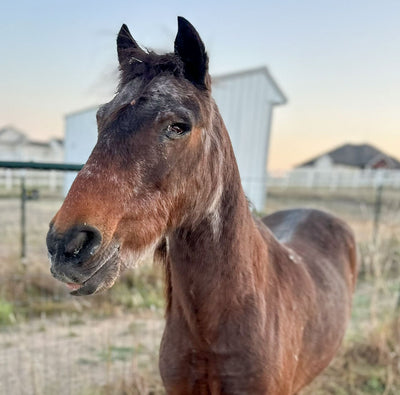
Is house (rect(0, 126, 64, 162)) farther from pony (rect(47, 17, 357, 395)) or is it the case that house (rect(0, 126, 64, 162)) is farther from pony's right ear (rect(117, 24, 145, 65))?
pony (rect(47, 17, 357, 395))

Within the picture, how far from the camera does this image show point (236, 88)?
12.6 meters

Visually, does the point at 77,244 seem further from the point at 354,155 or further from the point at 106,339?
the point at 354,155

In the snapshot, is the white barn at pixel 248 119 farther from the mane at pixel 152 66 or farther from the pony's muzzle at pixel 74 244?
the pony's muzzle at pixel 74 244

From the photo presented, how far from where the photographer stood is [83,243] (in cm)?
117

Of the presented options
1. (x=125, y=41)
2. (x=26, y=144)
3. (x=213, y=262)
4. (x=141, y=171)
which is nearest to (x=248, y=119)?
(x=125, y=41)

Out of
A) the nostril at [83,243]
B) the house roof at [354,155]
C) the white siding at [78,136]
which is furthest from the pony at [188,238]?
the house roof at [354,155]

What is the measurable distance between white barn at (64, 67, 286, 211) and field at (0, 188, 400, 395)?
702 cm

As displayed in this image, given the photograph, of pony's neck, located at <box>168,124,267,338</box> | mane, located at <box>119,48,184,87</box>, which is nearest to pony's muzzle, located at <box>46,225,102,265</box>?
pony's neck, located at <box>168,124,267,338</box>

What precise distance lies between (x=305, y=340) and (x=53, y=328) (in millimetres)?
3515

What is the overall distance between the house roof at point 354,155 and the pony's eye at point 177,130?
51057 mm

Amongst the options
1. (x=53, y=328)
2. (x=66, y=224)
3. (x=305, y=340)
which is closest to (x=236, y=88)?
(x=53, y=328)

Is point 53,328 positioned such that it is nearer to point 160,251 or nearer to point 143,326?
point 143,326

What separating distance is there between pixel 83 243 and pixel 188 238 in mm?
619

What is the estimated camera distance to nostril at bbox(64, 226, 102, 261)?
1.14 metres
